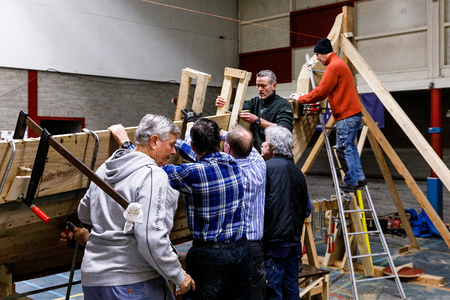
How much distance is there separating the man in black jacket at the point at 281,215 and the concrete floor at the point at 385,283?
2339mm

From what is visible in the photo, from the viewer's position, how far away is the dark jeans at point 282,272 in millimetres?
3574

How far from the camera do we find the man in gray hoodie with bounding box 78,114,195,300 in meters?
2.01

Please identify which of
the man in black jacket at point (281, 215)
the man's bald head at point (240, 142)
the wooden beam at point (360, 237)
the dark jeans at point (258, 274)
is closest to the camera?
the dark jeans at point (258, 274)

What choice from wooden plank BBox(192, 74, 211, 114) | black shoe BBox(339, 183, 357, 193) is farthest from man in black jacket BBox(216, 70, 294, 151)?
black shoe BBox(339, 183, 357, 193)

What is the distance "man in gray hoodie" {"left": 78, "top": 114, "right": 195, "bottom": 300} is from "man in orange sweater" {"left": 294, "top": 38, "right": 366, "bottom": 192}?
3.24 metres

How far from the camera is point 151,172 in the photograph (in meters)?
2.08

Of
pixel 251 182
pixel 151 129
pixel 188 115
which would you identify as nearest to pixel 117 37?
pixel 188 115

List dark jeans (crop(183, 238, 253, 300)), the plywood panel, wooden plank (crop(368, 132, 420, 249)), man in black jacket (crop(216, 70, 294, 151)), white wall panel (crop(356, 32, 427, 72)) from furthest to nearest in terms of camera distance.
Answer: the plywood panel, white wall panel (crop(356, 32, 427, 72)), wooden plank (crop(368, 132, 420, 249)), man in black jacket (crop(216, 70, 294, 151)), dark jeans (crop(183, 238, 253, 300))

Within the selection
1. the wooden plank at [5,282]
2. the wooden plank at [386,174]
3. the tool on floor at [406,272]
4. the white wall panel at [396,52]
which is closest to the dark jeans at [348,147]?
the tool on floor at [406,272]

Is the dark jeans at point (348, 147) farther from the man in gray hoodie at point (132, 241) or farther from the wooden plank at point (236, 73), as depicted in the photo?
the man in gray hoodie at point (132, 241)

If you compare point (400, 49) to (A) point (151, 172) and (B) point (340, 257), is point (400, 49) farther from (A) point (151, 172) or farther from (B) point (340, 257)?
(A) point (151, 172)

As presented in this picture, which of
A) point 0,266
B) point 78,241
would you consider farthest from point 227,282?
point 0,266

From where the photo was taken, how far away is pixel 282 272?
363 cm

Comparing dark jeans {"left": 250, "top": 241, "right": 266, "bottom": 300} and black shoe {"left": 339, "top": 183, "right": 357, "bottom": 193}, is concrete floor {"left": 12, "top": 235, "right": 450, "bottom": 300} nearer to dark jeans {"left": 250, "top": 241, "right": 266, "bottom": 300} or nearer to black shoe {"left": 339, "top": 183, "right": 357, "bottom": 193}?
black shoe {"left": 339, "top": 183, "right": 357, "bottom": 193}
